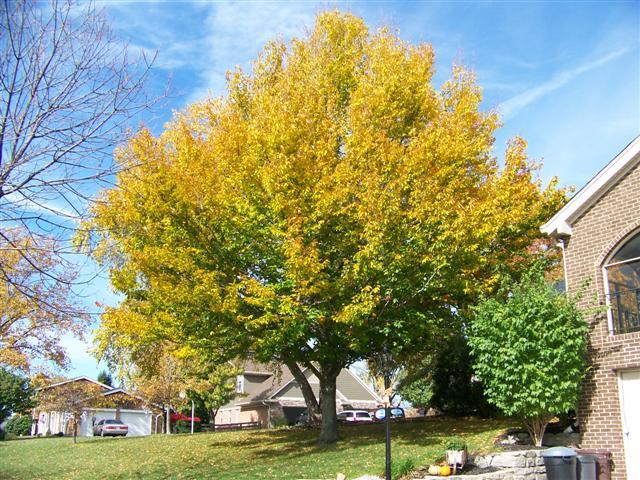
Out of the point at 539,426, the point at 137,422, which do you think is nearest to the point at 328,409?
the point at 539,426

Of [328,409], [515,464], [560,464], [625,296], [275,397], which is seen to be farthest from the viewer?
[275,397]

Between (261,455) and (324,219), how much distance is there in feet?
22.5

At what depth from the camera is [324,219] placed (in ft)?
53.9

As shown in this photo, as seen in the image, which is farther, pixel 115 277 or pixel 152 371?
pixel 152 371

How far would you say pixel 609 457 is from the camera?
12.6 metres

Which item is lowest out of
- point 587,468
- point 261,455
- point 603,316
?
point 261,455

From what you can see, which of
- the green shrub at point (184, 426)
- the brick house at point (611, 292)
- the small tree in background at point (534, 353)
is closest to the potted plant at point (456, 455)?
the small tree in background at point (534, 353)

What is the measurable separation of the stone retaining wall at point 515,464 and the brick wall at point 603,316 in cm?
133

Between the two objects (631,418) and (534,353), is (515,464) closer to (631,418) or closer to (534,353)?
(534,353)

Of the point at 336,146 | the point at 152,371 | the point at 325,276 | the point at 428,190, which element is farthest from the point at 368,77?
the point at 152,371

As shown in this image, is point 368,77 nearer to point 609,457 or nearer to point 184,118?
point 184,118

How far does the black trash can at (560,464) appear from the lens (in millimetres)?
11766

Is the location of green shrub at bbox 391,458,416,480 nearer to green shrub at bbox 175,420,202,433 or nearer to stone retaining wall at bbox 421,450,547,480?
stone retaining wall at bbox 421,450,547,480

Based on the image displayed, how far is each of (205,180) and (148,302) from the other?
13.2 feet
